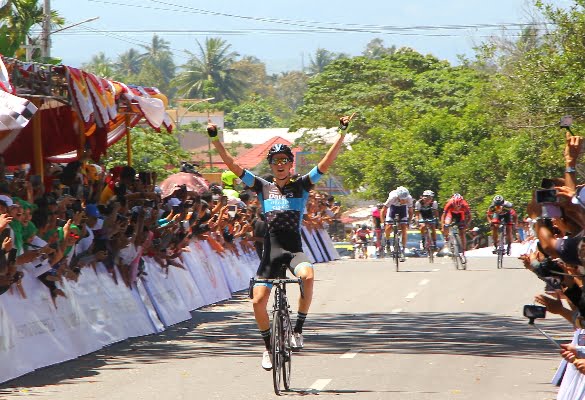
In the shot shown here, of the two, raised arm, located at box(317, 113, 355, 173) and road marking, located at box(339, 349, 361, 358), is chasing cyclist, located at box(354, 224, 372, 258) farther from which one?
raised arm, located at box(317, 113, 355, 173)

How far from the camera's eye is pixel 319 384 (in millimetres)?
12562

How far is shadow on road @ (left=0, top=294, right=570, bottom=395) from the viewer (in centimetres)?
1458

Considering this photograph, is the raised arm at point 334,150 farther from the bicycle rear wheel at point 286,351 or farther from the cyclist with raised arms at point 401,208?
the cyclist with raised arms at point 401,208

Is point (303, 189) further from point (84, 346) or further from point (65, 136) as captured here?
point (65, 136)

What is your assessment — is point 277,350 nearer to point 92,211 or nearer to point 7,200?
point 7,200

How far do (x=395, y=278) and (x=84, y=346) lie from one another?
13796 mm

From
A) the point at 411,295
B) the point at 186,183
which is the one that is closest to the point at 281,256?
the point at 411,295

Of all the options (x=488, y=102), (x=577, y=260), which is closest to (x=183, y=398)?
(x=577, y=260)

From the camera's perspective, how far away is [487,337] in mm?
16969

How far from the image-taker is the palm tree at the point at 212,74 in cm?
15625

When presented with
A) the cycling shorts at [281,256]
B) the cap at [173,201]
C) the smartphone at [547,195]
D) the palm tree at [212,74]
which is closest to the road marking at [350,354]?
the cycling shorts at [281,256]

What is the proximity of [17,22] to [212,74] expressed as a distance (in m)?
123

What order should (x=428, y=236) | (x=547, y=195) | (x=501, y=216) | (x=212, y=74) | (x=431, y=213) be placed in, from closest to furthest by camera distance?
(x=547, y=195)
(x=431, y=213)
(x=428, y=236)
(x=501, y=216)
(x=212, y=74)

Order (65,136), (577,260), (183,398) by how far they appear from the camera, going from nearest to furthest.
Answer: (577,260) < (183,398) < (65,136)
